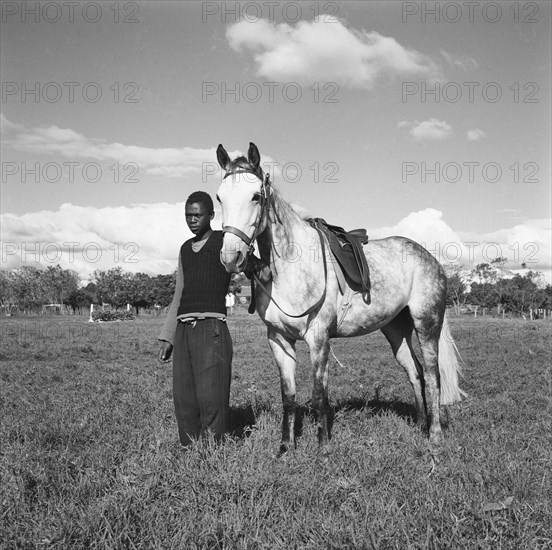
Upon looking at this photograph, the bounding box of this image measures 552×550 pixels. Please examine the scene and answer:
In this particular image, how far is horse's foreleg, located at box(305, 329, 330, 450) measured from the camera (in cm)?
497

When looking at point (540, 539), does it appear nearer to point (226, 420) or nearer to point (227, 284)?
point (226, 420)

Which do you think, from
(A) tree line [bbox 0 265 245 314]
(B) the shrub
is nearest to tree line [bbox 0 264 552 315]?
(A) tree line [bbox 0 265 245 314]

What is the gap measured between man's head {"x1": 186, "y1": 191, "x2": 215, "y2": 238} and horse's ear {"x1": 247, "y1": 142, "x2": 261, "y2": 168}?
0.51 meters

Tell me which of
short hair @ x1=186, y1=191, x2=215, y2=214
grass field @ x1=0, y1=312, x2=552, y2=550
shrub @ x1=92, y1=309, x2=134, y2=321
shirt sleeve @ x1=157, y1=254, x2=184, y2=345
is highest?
short hair @ x1=186, y1=191, x2=215, y2=214

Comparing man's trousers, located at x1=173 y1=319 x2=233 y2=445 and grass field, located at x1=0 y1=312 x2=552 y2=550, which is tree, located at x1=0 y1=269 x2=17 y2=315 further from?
man's trousers, located at x1=173 y1=319 x2=233 y2=445

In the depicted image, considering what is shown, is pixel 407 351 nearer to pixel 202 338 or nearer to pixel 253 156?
pixel 202 338

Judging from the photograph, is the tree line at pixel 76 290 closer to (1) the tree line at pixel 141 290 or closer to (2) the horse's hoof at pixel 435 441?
(1) the tree line at pixel 141 290

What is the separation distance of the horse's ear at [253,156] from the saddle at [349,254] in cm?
131

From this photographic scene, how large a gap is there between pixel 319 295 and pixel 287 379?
0.91 metres

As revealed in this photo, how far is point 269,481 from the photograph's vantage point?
359 cm

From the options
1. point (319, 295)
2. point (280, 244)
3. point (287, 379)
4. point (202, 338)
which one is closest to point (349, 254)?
point (319, 295)

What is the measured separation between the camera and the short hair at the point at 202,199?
15.0ft

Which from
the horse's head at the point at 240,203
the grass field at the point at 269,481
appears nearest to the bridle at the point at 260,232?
the horse's head at the point at 240,203

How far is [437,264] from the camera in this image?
6664 mm
